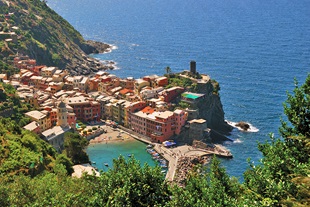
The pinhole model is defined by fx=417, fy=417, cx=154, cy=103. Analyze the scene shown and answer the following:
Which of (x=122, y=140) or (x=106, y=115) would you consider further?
(x=106, y=115)

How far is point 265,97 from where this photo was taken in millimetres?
81812

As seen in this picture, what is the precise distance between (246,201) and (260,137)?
50.7m

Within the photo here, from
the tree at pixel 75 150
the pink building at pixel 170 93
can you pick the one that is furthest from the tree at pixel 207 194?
the pink building at pixel 170 93

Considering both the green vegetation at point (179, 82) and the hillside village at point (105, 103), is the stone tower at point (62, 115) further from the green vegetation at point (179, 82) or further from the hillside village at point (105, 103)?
the green vegetation at point (179, 82)

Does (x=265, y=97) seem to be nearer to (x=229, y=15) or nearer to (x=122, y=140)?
(x=122, y=140)

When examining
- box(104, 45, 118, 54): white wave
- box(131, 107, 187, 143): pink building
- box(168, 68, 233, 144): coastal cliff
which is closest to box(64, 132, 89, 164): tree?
box(131, 107, 187, 143): pink building

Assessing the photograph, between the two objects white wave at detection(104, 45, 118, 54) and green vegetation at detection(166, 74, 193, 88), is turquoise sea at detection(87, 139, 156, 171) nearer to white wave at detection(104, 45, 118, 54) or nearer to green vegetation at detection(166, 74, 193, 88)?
green vegetation at detection(166, 74, 193, 88)

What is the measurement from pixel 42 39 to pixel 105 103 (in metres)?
43.7

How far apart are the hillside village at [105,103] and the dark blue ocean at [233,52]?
31.1 ft

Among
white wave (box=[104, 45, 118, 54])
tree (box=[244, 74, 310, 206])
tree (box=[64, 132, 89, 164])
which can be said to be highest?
white wave (box=[104, 45, 118, 54])

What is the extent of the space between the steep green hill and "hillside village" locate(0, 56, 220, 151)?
458 inches

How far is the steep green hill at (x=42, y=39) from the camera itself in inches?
3775

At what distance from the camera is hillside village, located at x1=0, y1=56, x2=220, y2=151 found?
61688 millimetres

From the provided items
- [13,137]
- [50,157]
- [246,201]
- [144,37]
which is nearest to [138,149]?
[50,157]
